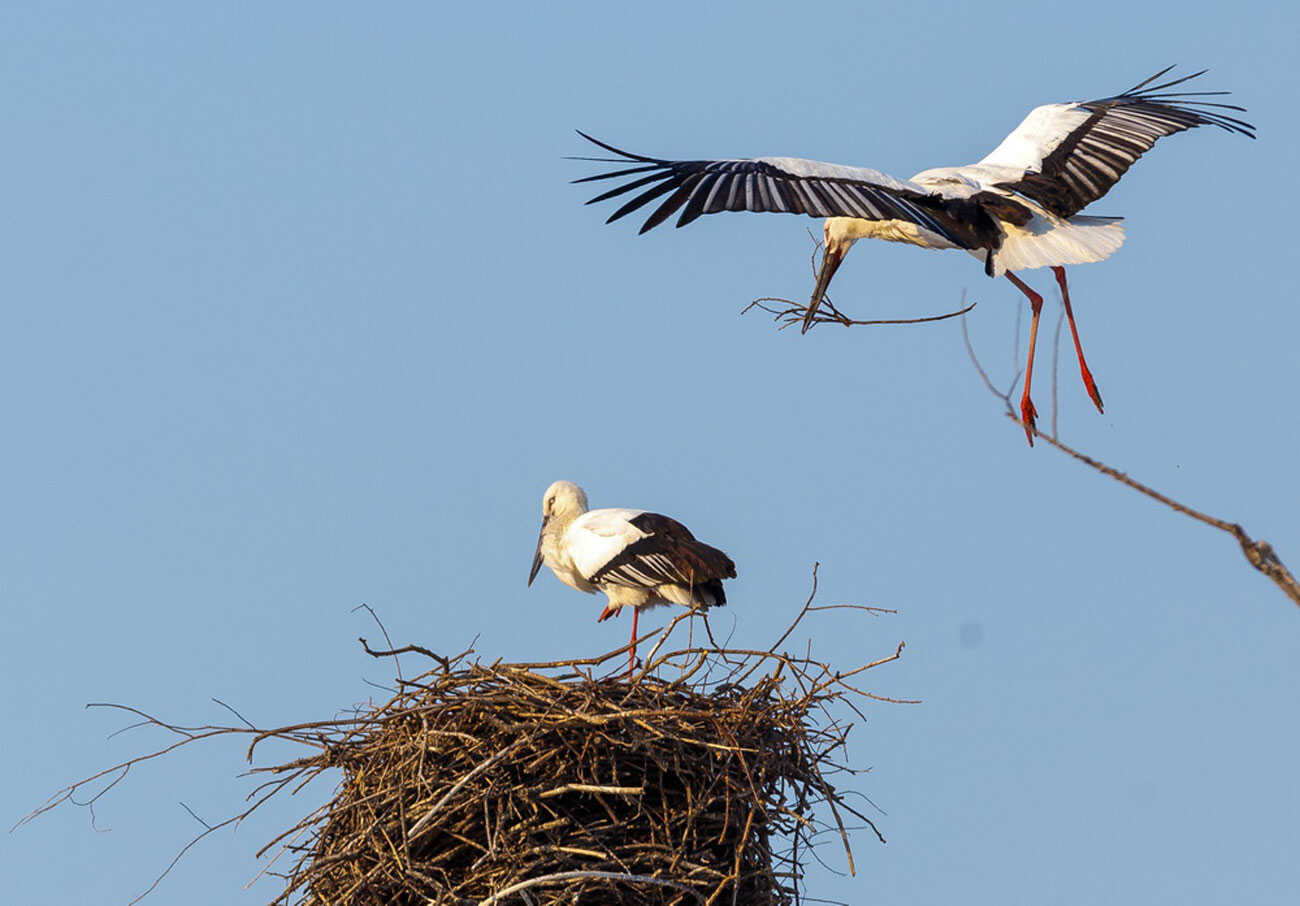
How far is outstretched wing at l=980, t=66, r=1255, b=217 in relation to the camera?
9219mm

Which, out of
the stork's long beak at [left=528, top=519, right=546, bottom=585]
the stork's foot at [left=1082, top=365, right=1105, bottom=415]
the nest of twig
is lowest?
the nest of twig

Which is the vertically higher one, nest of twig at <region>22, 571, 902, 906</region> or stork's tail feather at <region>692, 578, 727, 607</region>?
stork's tail feather at <region>692, 578, 727, 607</region>

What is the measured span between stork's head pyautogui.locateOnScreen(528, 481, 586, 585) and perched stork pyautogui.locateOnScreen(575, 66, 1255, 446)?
2.21 m

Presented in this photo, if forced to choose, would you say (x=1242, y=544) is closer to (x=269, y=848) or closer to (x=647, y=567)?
(x=269, y=848)

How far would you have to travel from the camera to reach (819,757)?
7.06 metres

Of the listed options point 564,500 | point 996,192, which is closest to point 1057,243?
point 996,192

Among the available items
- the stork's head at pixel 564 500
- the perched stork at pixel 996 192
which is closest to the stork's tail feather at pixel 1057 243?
the perched stork at pixel 996 192

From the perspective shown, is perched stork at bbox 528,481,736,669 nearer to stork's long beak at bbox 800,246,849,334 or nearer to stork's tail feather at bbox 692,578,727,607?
stork's tail feather at bbox 692,578,727,607

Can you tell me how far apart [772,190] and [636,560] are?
2.78 metres

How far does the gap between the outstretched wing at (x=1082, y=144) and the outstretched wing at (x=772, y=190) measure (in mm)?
871

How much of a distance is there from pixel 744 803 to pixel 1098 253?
11.6ft

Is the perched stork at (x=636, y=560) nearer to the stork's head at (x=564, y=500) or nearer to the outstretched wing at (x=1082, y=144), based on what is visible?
the stork's head at (x=564, y=500)

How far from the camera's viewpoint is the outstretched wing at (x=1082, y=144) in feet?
30.2

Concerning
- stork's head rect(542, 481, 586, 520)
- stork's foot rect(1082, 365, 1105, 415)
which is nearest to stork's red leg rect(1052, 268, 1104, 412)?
stork's foot rect(1082, 365, 1105, 415)
